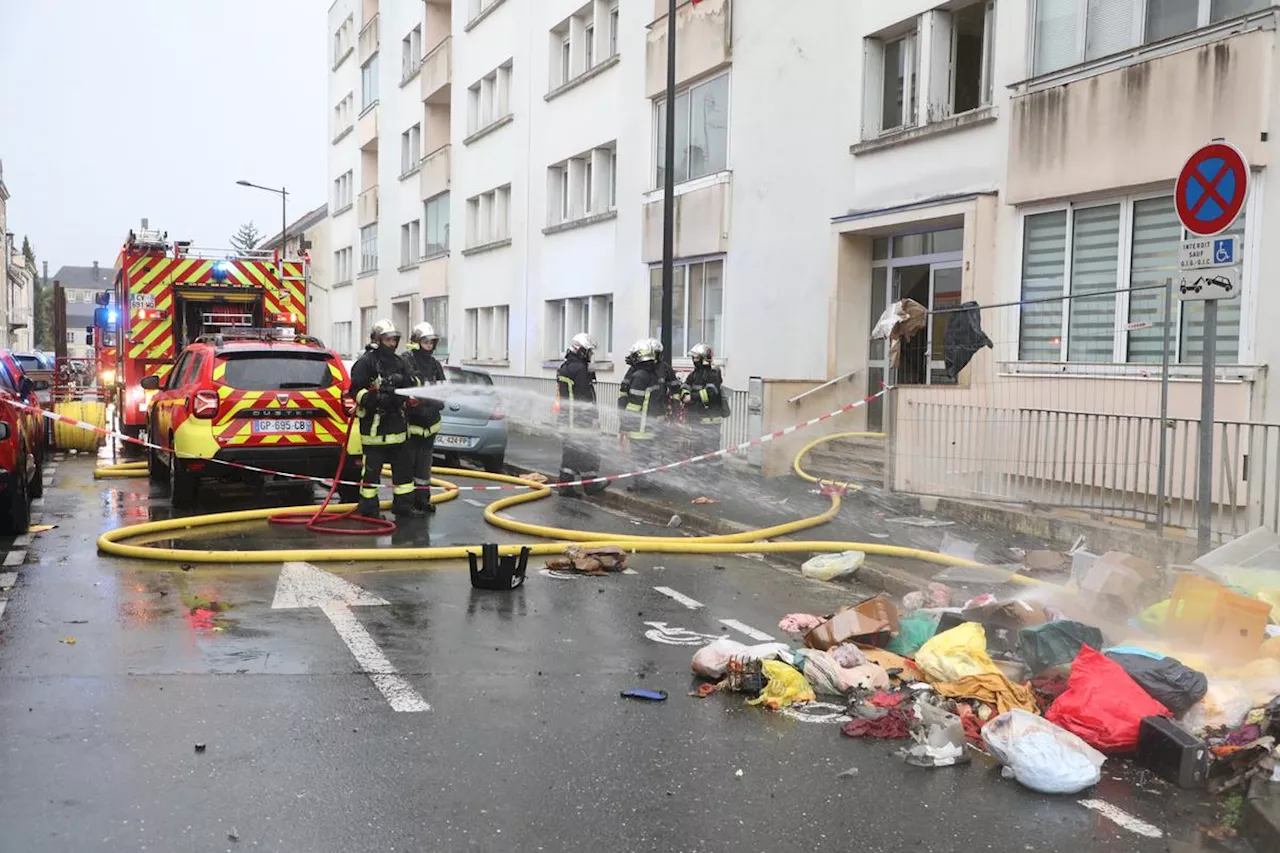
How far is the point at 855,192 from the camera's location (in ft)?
46.1

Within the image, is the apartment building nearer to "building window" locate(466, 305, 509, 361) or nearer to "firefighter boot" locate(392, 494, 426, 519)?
"building window" locate(466, 305, 509, 361)

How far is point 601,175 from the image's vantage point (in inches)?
844

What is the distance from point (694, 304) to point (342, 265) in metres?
27.7

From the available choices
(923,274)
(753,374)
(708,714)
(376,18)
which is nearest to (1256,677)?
(708,714)

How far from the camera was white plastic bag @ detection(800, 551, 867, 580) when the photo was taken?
833 centimetres

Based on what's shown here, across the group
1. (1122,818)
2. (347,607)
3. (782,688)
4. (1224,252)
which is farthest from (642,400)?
(1122,818)

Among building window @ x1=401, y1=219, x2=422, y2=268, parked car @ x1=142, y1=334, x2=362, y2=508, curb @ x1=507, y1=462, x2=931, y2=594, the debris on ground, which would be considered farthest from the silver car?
building window @ x1=401, y1=219, x2=422, y2=268

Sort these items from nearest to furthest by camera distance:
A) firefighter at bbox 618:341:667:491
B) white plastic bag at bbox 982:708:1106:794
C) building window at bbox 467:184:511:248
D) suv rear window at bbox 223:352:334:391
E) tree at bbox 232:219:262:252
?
white plastic bag at bbox 982:708:1106:794 < suv rear window at bbox 223:352:334:391 < firefighter at bbox 618:341:667:491 < building window at bbox 467:184:511:248 < tree at bbox 232:219:262:252

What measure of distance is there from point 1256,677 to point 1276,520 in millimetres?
3243

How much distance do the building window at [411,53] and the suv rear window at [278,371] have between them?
2264 cm

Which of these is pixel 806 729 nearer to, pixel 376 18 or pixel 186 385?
pixel 186 385

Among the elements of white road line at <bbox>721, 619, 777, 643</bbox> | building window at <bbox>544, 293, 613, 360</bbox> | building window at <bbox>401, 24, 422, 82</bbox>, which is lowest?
white road line at <bbox>721, 619, 777, 643</bbox>

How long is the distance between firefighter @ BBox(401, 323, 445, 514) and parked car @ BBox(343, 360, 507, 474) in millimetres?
3052

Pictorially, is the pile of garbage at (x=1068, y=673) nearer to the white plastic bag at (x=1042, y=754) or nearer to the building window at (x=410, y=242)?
the white plastic bag at (x=1042, y=754)
